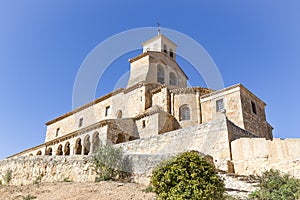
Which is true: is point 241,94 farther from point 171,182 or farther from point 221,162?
point 171,182

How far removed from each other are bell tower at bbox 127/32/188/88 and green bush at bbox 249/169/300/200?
2213cm

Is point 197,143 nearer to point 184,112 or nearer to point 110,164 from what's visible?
point 110,164

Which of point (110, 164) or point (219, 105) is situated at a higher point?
point (219, 105)

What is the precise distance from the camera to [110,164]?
12.0 metres

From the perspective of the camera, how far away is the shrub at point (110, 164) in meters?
11.7

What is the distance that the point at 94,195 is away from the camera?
30.2 feet

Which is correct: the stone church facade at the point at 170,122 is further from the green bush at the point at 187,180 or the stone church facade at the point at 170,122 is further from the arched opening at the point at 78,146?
the green bush at the point at 187,180

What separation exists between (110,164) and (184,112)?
15881mm

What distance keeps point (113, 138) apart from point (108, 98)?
370 inches

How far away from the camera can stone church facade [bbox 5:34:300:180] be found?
531 inches

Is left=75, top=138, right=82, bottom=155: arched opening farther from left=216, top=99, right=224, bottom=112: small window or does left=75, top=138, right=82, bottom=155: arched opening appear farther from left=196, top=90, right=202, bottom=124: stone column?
left=216, top=99, right=224, bottom=112: small window

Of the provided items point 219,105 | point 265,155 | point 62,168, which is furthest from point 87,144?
point 265,155

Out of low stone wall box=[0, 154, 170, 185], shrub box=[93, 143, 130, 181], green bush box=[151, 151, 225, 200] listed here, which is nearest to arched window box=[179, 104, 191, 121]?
low stone wall box=[0, 154, 170, 185]

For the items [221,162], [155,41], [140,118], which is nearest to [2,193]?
[221,162]
